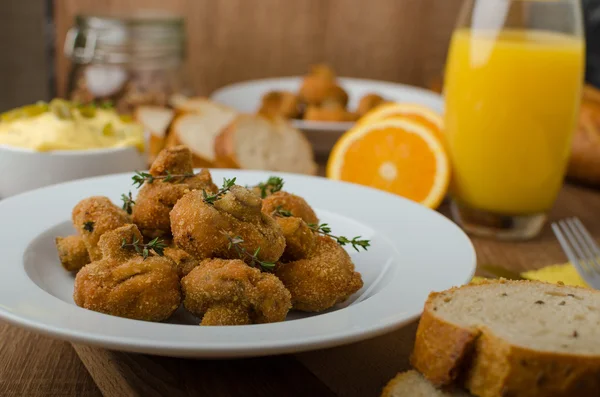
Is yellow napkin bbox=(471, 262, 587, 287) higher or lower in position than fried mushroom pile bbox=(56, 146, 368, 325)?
lower

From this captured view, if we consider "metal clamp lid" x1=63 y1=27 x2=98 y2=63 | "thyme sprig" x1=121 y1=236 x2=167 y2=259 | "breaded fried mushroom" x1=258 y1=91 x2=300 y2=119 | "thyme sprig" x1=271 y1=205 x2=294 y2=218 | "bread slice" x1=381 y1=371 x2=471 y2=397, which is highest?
"metal clamp lid" x1=63 y1=27 x2=98 y2=63

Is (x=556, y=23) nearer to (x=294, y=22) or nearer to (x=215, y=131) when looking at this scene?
(x=215, y=131)

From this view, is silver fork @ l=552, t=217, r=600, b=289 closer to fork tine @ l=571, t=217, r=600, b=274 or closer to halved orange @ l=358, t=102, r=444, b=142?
fork tine @ l=571, t=217, r=600, b=274

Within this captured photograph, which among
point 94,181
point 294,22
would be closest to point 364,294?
point 94,181

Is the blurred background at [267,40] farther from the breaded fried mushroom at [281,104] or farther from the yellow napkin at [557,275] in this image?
the yellow napkin at [557,275]

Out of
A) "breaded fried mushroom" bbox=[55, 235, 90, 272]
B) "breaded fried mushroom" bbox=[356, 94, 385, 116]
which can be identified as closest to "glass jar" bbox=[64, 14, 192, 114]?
"breaded fried mushroom" bbox=[356, 94, 385, 116]

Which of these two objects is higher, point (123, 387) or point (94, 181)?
point (94, 181)

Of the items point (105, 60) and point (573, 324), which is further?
point (105, 60)
